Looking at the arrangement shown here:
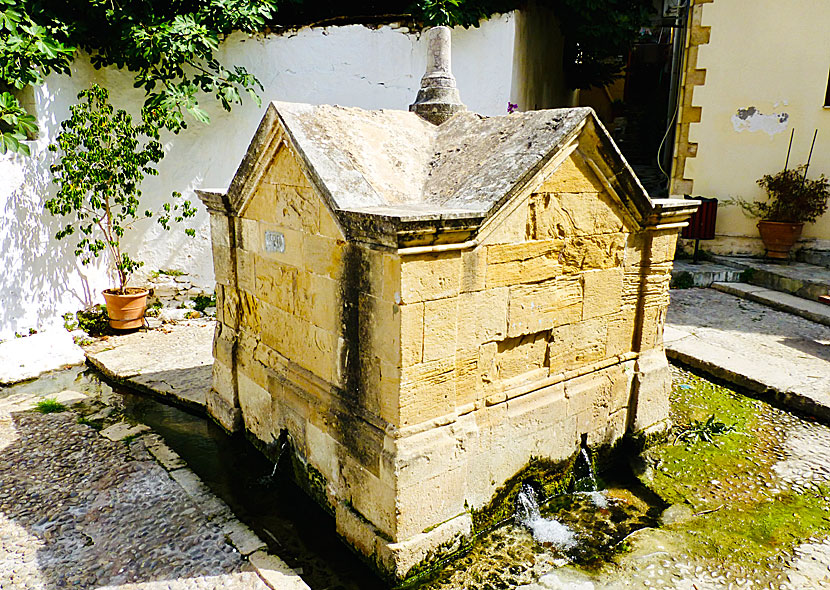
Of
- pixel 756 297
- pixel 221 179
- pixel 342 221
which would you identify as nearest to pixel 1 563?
pixel 342 221

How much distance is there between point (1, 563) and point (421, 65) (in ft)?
21.7

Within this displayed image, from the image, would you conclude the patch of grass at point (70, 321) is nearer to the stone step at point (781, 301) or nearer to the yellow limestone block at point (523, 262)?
the yellow limestone block at point (523, 262)

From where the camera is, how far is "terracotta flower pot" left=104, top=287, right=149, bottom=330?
23.3 feet

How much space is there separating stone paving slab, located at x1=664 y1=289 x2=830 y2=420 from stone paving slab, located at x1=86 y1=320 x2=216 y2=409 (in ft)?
15.7

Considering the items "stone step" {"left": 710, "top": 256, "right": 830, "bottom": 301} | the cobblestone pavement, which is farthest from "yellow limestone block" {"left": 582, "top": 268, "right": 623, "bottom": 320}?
"stone step" {"left": 710, "top": 256, "right": 830, "bottom": 301}

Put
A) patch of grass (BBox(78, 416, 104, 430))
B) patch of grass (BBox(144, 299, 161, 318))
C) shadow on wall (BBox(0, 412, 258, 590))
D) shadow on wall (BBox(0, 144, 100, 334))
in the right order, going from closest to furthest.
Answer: shadow on wall (BBox(0, 412, 258, 590)) → patch of grass (BBox(78, 416, 104, 430)) → shadow on wall (BBox(0, 144, 100, 334)) → patch of grass (BBox(144, 299, 161, 318))

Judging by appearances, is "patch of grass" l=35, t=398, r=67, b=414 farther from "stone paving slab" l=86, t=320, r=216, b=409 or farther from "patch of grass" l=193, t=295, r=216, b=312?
"patch of grass" l=193, t=295, r=216, b=312

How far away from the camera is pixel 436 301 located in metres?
3.12

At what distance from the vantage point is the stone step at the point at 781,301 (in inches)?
284

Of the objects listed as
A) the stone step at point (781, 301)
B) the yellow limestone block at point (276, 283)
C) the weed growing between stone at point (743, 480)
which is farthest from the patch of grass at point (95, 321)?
the stone step at point (781, 301)

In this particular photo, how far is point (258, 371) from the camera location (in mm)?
4469

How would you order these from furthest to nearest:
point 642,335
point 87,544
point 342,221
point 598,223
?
point 642,335 → point 598,223 → point 87,544 → point 342,221

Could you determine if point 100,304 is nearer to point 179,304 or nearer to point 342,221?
point 179,304

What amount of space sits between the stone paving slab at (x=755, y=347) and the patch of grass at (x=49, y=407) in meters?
5.85
